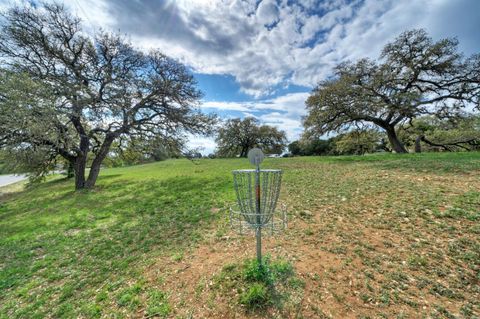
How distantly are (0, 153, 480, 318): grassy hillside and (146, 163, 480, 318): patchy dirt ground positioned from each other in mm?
15

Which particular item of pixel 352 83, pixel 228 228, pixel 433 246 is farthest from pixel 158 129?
pixel 352 83

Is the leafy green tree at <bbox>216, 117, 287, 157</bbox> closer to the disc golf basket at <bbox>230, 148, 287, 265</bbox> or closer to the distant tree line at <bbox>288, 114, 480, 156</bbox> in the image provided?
the distant tree line at <bbox>288, 114, 480, 156</bbox>

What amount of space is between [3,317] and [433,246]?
6.41m

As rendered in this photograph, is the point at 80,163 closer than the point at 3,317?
No

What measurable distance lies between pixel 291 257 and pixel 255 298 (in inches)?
43.9

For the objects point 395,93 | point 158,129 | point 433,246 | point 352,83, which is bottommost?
point 433,246

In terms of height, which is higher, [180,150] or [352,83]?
[352,83]

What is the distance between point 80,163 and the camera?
11016mm

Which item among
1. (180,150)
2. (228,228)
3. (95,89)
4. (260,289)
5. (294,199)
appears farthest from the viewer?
(180,150)

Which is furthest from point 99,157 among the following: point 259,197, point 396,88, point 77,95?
point 396,88

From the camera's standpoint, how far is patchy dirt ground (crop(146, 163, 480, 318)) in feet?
7.58

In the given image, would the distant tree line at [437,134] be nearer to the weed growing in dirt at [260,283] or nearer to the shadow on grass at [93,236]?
the shadow on grass at [93,236]

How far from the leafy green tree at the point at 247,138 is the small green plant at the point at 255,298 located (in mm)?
37996

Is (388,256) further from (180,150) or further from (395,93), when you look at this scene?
(395,93)
